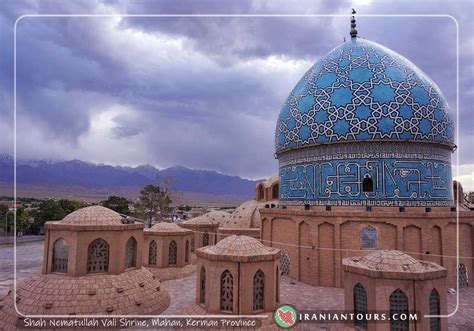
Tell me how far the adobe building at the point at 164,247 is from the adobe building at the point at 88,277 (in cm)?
457

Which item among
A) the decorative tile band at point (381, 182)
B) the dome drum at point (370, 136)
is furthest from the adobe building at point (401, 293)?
the dome drum at point (370, 136)

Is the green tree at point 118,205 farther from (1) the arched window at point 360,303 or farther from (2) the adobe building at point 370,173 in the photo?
(1) the arched window at point 360,303

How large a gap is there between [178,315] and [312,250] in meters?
6.95

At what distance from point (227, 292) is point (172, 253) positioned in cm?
827

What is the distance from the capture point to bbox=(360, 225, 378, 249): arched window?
14.2 meters

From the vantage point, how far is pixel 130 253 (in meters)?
12.7

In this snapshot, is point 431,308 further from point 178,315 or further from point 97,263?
point 97,263

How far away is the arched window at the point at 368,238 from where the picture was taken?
1423 cm

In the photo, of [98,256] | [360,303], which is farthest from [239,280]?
[98,256]

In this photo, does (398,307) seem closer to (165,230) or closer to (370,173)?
(370,173)

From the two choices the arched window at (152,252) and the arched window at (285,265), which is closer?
the arched window at (285,265)

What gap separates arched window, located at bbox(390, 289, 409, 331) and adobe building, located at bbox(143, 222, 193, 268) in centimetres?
1109

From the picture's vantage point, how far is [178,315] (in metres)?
10.5

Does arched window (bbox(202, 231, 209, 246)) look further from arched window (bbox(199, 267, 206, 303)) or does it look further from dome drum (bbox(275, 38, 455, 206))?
arched window (bbox(199, 267, 206, 303))
